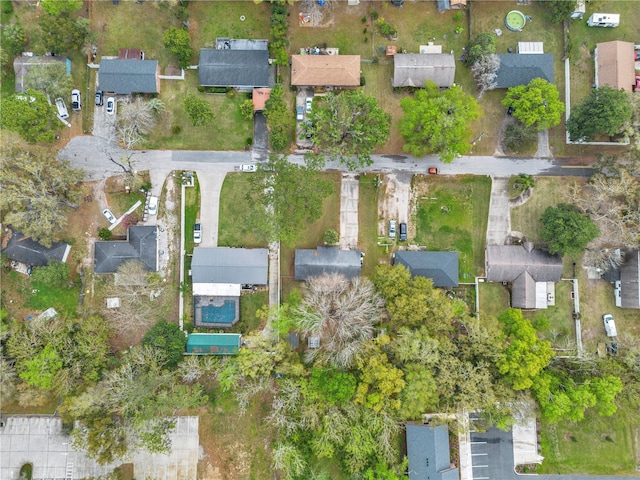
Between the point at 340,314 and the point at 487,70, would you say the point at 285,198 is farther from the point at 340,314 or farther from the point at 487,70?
the point at 487,70

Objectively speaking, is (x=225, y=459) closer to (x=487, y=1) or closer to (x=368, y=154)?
(x=368, y=154)

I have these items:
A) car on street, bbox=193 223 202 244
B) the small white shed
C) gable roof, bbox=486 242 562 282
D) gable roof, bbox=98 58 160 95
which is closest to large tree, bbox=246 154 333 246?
car on street, bbox=193 223 202 244

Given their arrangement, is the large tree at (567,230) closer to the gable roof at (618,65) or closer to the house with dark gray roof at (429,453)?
the gable roof at (618,65)

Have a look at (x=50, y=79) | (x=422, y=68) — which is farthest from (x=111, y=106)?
(x=422, y=68)

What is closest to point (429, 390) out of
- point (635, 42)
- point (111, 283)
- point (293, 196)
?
point (293, 196)

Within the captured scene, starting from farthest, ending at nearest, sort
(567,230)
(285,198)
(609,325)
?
(609,325) < (567,230) < (285,198)

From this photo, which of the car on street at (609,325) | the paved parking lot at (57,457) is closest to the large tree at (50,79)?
the paved parking lot at (57,457)
